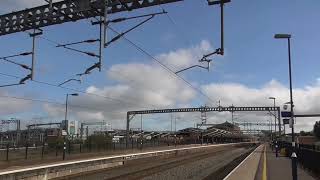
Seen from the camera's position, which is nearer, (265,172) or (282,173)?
(282,173)

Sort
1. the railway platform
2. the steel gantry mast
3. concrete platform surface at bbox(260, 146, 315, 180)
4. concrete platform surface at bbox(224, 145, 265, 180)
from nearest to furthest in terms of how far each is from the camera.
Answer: the steel gantry mast
concrete platform surface at bbox(260, 146, 315, 180)
the railway platform
concrete platform surface at bbox(224, 145, 265, 180)

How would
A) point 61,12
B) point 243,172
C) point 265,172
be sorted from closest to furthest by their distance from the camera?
point 61,12, point 243,172, point 265,172

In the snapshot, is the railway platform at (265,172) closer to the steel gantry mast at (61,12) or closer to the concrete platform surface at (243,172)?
the concrete platform surface at (243,172)

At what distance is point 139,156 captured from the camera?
53.8 m

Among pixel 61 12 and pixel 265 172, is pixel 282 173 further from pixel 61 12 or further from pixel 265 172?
pixel 61 12

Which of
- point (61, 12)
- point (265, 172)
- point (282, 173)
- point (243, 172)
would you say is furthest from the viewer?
point (265, 172)

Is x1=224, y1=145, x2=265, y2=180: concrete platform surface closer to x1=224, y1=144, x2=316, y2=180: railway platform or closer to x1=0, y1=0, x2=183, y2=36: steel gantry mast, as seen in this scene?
x1=224, y1=144, x2=316, y2=180: railway platform

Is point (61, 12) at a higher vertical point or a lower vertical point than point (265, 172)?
higher

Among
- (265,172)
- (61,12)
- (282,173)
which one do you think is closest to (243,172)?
(265,172)

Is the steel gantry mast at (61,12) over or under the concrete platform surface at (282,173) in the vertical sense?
over

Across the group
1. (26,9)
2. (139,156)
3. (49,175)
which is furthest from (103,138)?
(26,9)

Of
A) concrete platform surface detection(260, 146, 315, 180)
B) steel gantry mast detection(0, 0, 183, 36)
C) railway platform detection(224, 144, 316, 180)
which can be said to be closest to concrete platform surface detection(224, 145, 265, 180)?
railway platform detection(224, 144, 316, 180)

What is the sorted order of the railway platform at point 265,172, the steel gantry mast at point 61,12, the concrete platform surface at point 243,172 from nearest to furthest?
1. the steel gantry mast at point 61,12
2. the railway platform at point 265,172
3. the concrete platform surface at point 243,172

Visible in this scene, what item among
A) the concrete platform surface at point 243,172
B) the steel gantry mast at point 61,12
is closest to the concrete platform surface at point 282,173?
the concrete platform surface at point 243,172
